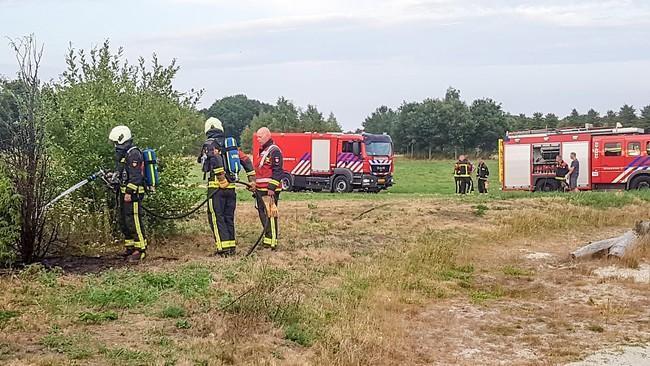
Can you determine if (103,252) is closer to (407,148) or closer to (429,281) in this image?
(429,281)

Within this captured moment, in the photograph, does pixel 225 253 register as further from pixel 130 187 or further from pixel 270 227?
pixel 130 187

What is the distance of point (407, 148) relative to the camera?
77688 millimetres

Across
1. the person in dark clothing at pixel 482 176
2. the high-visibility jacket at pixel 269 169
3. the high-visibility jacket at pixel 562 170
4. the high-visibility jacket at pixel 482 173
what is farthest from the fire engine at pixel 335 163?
the high-visibility jacket at pixel 269 169

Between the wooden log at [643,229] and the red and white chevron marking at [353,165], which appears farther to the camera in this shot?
→ the red and white chevron marking at [353,165]

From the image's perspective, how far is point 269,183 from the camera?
12078mm

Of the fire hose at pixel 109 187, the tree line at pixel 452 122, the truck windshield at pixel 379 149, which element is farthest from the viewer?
the tree line at pixel 452 122

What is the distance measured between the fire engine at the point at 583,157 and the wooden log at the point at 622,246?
15189 millimetres

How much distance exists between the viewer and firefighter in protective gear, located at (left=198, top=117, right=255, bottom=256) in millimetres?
11234

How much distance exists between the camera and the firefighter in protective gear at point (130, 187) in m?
10.6

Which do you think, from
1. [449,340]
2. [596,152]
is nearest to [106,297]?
[449,340]

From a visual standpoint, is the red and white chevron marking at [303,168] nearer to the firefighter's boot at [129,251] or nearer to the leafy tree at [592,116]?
the firefighter's boot at [129,251]

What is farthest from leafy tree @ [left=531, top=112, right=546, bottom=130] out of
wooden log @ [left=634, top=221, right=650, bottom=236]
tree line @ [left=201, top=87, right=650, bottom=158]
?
wooden log @ [left=634, top=221, right=650, bottom=236]

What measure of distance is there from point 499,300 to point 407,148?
68196 millimetres

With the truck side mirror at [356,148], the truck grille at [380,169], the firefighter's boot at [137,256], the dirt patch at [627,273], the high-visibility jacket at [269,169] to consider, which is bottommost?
the dirt patch at [627,273]
